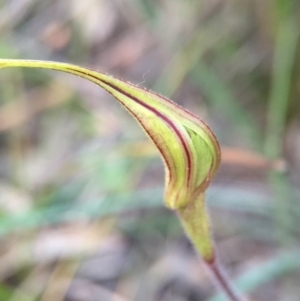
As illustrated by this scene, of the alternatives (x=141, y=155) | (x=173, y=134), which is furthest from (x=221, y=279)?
(x=141, y=155)

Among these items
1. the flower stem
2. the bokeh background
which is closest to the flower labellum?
the flower stem

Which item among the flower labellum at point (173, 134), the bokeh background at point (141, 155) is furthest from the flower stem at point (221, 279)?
the bokeh background at point (141, 155)

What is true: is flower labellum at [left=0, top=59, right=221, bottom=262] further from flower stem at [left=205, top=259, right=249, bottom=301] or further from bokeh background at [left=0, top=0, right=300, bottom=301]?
bokeh background at [left=0, top=0, right=300, bottom=301]

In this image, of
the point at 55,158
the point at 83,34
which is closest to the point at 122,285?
the point at 55,158

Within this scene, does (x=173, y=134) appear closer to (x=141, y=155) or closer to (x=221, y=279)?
(x=221, y=279)

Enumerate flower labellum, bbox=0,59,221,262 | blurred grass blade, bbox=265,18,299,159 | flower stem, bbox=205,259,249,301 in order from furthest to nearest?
blurred grass blade, bbox=265,18,299,159
flower stem, bbox=205,259,249,301
flower labellum, bbox=0,59,221,262

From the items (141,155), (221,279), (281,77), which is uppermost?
(281,77)
